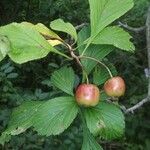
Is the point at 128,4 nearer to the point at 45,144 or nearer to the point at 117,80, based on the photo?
the point at 117,80

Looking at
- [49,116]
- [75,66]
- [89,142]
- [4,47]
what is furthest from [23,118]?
[75,66]

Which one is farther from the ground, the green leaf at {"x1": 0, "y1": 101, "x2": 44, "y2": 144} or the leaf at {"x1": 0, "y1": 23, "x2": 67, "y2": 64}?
the leaf at {"x1": 0, "y1": 23, "x2": 67, "y2": 64}

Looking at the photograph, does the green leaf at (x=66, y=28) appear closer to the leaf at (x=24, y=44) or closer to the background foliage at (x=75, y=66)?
the leaf at (x=24, y=44)

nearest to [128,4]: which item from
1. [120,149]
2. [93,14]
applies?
[93,14]

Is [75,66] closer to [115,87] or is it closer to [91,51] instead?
[91,51]

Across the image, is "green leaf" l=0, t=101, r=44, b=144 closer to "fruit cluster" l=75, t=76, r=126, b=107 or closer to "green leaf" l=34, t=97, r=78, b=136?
"green leaf" l=34, t=97, r=78, b=136

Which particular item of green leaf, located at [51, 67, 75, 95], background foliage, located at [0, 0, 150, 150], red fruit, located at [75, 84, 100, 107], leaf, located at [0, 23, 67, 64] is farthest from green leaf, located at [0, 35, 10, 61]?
background foliage, located at [0, 0, 150, 150]

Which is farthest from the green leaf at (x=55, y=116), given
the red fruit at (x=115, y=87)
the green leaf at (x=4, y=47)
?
the green leaf at (x=4, y=47)
